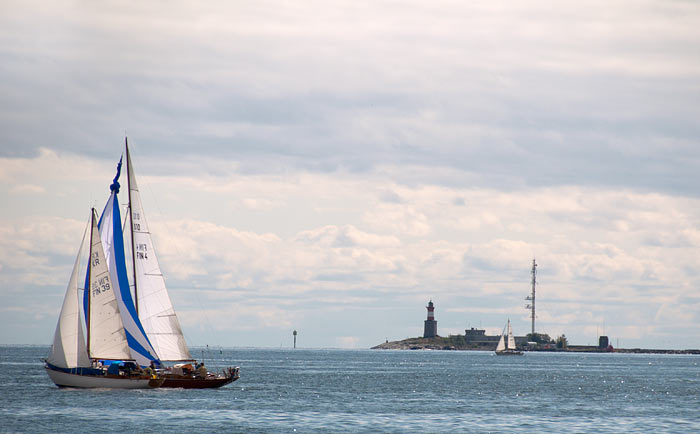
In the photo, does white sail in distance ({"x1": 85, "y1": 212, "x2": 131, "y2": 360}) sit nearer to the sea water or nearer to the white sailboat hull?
the white sailboat hull

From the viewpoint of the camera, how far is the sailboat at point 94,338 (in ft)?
251

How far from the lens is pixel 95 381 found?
78125mm

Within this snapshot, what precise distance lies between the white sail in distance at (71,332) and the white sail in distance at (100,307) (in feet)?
3.33

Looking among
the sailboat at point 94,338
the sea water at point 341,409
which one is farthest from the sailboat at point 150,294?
the sea water at point 341,409

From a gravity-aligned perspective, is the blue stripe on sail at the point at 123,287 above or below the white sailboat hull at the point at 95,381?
above

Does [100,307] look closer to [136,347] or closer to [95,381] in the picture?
[136,347]

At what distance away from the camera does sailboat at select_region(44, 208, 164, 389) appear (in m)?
76.6

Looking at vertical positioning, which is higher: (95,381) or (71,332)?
(71,332)

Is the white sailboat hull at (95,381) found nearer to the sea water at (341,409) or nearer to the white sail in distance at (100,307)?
the sea water at (341,409)

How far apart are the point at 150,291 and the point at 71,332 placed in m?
7.48

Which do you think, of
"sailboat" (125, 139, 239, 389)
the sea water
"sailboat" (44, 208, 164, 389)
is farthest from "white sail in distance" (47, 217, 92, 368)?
"sailboat" (125, 139, 239, 389)

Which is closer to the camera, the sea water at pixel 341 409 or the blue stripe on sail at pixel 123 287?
the sea water at pixel 341 409

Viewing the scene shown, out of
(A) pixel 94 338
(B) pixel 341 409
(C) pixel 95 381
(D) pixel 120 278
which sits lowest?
(B) pixel 341 409

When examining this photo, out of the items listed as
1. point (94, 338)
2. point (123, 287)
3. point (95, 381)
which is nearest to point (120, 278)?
point (123, 287)
